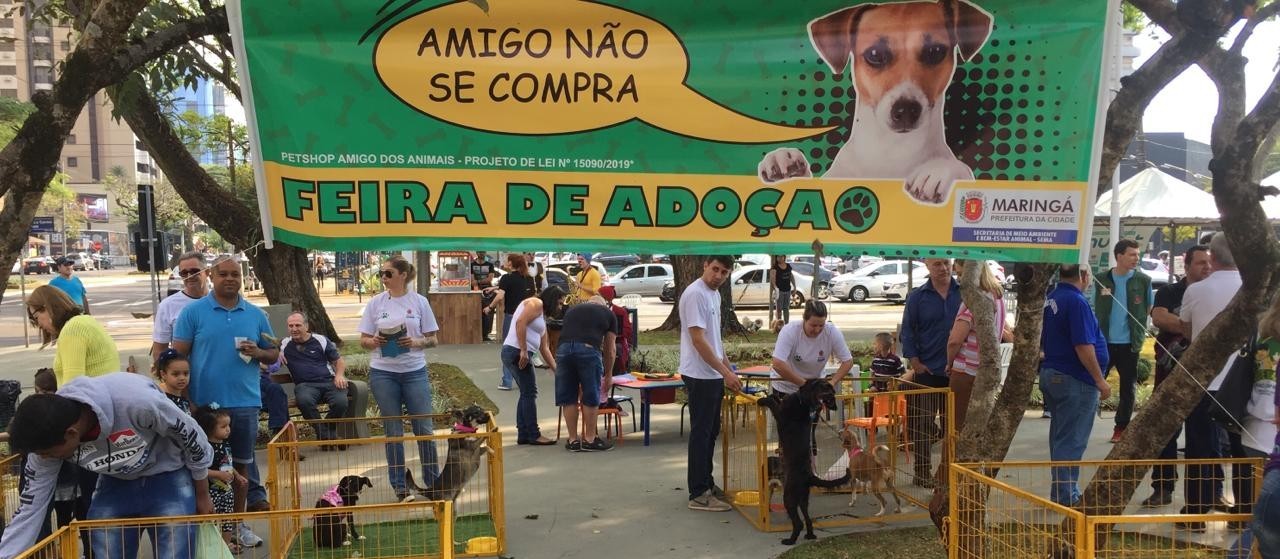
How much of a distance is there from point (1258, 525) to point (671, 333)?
54.1 ft

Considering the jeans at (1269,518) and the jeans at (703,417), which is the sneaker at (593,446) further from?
the jeans at (1269,518)

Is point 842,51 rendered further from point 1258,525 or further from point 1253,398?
point 1253,398

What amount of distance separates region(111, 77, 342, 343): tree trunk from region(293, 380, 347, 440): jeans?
347cm

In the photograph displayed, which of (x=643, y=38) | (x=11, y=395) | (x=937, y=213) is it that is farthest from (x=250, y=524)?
(x=937, y=213)

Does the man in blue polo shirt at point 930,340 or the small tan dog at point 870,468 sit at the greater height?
the man in blue polo shirt at point 930,340

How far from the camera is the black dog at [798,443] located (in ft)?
19.9

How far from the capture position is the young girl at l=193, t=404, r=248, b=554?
5582 mm

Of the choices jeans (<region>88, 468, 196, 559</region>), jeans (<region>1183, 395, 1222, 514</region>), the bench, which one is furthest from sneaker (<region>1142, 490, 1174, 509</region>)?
the bench

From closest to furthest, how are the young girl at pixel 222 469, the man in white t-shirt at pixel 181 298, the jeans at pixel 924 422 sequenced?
the young girl at pixel 222 469 < the man in white t-shirt at pixel 181 298 < the jeans at pixel 924 422

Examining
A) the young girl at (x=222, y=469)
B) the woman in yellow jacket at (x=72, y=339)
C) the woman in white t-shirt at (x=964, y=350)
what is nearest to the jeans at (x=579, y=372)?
the woman in white t-shirt at (x=964, y=350)

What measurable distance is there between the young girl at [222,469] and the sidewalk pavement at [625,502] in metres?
1.71

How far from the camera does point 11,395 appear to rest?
8750 millimetres

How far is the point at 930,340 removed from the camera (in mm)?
7645

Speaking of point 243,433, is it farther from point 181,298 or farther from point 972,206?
point 972,206
